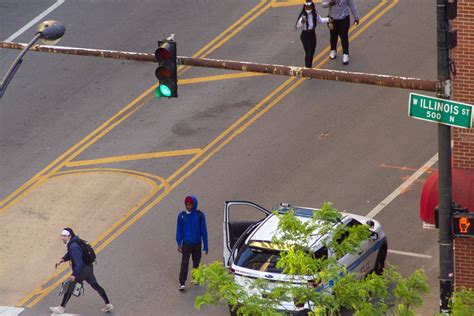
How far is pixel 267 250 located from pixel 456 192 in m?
3.17

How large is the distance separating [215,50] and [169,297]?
10.2 m

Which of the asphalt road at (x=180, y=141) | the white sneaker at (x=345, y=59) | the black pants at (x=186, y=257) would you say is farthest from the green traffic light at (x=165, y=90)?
the white sneaker at (x=345, y=59)

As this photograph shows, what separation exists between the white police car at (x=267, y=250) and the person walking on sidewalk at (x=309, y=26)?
283 inches

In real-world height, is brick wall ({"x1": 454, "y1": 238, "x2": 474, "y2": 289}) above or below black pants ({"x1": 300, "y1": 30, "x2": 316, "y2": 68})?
below

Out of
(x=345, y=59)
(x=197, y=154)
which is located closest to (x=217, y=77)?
(x=345, y=59)

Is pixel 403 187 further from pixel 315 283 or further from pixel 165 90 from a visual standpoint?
pixel 315 283

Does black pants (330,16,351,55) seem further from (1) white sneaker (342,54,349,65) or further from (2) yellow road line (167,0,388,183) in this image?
(2) yellow road line (167,0,388,183)

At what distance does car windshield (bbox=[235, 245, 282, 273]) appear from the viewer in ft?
74.9

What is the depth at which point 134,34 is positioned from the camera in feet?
115

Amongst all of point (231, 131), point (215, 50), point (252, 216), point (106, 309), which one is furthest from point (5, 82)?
point (215, 50)

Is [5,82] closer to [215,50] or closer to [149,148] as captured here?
[149,148]

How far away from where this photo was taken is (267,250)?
23031mm

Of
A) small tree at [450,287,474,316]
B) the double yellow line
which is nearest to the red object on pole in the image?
small tree at [450,287,474,316]

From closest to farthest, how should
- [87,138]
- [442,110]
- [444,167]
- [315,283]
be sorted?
[315,283]
[442,110]
[444,167]
[87,138]
